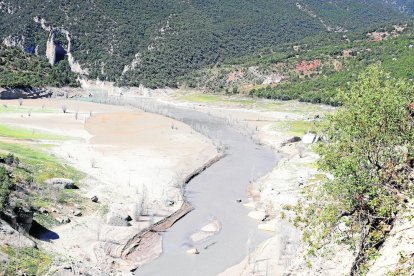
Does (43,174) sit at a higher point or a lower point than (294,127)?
lower

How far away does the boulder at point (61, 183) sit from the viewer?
3762 cm

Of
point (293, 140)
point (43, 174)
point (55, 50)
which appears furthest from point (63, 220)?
point (55, 50)

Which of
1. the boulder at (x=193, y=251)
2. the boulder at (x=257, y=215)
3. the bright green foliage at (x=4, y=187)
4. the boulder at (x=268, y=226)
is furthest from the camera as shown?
the boulder at (x=257, y=215)

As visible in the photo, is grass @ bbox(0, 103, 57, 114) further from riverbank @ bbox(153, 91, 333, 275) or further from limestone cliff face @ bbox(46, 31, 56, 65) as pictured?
limestone cliff face @ bbox(46, 31, 56, 65)

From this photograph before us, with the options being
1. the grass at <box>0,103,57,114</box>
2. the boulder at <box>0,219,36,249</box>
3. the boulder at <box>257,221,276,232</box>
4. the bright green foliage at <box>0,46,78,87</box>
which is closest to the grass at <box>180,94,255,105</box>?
the bright green foliage at <box>0,46,78,87</box>

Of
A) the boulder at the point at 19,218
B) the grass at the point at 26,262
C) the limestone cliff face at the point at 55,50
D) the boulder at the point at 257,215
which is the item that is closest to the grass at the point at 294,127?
the boulder at the point at 257,215

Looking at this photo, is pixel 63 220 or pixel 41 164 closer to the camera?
pixel 63 220

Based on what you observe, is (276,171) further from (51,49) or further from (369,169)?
(51,49)

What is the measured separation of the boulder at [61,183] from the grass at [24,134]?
2273cm

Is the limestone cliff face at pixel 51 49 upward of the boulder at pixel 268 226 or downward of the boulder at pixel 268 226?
upward

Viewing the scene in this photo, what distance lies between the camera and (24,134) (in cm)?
6172

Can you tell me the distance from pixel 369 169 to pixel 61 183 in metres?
27.1

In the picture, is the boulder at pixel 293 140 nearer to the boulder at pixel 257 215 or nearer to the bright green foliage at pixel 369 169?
the boulder at pixel 257 215

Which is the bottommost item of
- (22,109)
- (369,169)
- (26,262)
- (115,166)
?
(22,109)
